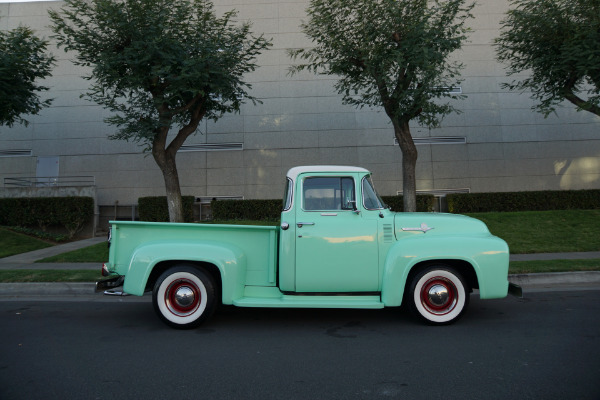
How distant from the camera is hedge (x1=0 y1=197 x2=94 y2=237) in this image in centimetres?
1590

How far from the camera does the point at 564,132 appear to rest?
18141 millimetres

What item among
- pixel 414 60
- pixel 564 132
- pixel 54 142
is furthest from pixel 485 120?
pixel 54 142

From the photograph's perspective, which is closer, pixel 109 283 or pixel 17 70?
pixel 109 283

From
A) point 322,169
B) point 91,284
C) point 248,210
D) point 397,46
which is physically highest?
point 397,46

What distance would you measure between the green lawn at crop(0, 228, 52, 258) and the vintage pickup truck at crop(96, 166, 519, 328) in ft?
32.9

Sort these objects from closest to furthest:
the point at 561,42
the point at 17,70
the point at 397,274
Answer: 1. the point at 397,274
2. the point at 561,42
3. the point at 17,70

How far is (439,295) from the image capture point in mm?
4926

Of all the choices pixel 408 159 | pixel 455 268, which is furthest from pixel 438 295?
pixel 408 159

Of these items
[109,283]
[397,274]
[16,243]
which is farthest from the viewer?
[16,243]

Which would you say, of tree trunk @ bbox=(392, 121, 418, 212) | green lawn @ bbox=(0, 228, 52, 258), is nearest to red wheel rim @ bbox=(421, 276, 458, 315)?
tree trunk @ bbox=(392, 121, 418, 212)

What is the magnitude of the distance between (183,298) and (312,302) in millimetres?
1663

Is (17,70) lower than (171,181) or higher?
higher

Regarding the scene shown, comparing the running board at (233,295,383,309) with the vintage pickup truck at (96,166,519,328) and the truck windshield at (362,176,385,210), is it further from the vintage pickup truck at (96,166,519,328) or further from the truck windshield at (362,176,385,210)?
the truck windshield at (362,176,385,210)

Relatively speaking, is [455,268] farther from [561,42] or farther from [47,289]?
[561,42]
